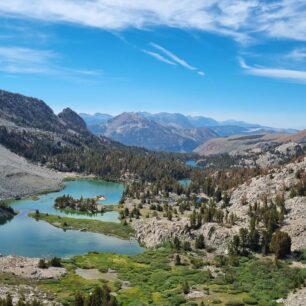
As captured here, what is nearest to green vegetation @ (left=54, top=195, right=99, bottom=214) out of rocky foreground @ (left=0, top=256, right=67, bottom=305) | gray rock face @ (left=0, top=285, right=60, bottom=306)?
rocky foreground @ (left=0, top=256, right=67, bottom=305)

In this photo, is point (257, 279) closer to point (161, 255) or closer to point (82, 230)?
point (161, 255)

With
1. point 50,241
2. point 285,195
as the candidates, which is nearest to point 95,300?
point 50,241

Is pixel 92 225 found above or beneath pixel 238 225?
beneath

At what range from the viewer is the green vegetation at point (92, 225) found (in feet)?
355

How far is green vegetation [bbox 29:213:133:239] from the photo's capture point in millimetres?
108306

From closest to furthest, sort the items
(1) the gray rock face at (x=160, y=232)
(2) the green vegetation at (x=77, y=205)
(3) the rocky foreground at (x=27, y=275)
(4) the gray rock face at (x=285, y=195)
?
(3) the rocky foreground at (x=27, y=275)
(4) the gray rock face at (x=285, y=195)
(1) the gray rock face at (x=160, y=232)
(2) the green vegetation at (x=77, y=205)

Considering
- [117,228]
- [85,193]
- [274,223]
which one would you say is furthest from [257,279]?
[85,193]

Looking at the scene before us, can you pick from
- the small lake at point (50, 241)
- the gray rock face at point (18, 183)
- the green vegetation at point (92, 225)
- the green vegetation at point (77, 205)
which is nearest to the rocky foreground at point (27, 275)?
the small lake at point (50, 241)

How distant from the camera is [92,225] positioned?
115312 mm

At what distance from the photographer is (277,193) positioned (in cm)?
12062

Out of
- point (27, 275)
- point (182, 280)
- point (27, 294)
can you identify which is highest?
point (182, 280)

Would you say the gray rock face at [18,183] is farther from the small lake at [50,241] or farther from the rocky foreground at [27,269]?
the rocky foreground at [27,269]

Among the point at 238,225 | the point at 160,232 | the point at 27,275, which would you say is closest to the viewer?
the point at 27,275

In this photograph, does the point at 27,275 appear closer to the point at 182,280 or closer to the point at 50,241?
the point at 182,280
